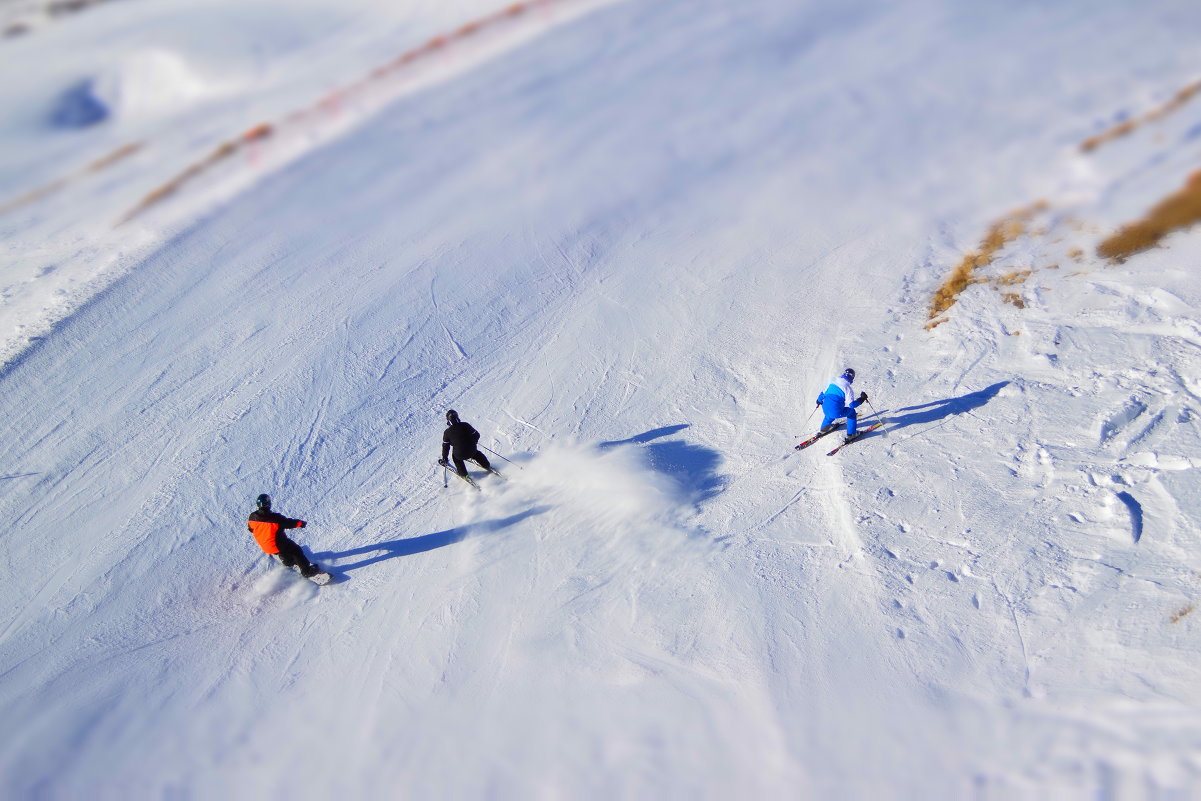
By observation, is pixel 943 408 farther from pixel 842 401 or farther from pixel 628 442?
pixel 628 442

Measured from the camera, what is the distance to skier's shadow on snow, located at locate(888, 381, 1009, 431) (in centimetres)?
859

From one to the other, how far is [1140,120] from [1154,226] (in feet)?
15.5

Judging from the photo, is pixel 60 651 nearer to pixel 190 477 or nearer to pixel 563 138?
pixel 190 477

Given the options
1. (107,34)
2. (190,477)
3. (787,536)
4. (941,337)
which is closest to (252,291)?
(190,477)

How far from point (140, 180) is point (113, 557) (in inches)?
352

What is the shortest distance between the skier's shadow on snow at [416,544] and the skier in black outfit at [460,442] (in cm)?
67

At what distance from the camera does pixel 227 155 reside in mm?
14445

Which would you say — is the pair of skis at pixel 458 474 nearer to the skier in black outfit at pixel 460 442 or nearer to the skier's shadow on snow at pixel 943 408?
the skier in black outfit at pixel 460 442

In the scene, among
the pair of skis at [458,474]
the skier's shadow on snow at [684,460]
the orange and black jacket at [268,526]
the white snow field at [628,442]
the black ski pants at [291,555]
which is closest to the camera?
the white snow field at [628,442]

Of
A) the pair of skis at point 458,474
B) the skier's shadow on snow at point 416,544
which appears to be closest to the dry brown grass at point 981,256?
the pair of skis at point 458,474

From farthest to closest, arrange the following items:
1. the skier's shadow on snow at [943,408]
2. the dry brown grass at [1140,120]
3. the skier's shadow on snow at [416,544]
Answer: the dry brown grass at [1140,120]
the skier's shadow on snow at [943,408]
the skier's shadow on snow at [416,544]

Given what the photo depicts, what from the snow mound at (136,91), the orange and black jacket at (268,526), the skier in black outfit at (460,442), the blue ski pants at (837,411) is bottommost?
the blue ski pants at (837,411)

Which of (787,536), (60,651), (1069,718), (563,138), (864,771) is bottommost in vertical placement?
(1069,718)

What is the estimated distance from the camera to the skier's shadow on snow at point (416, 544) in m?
7.91
